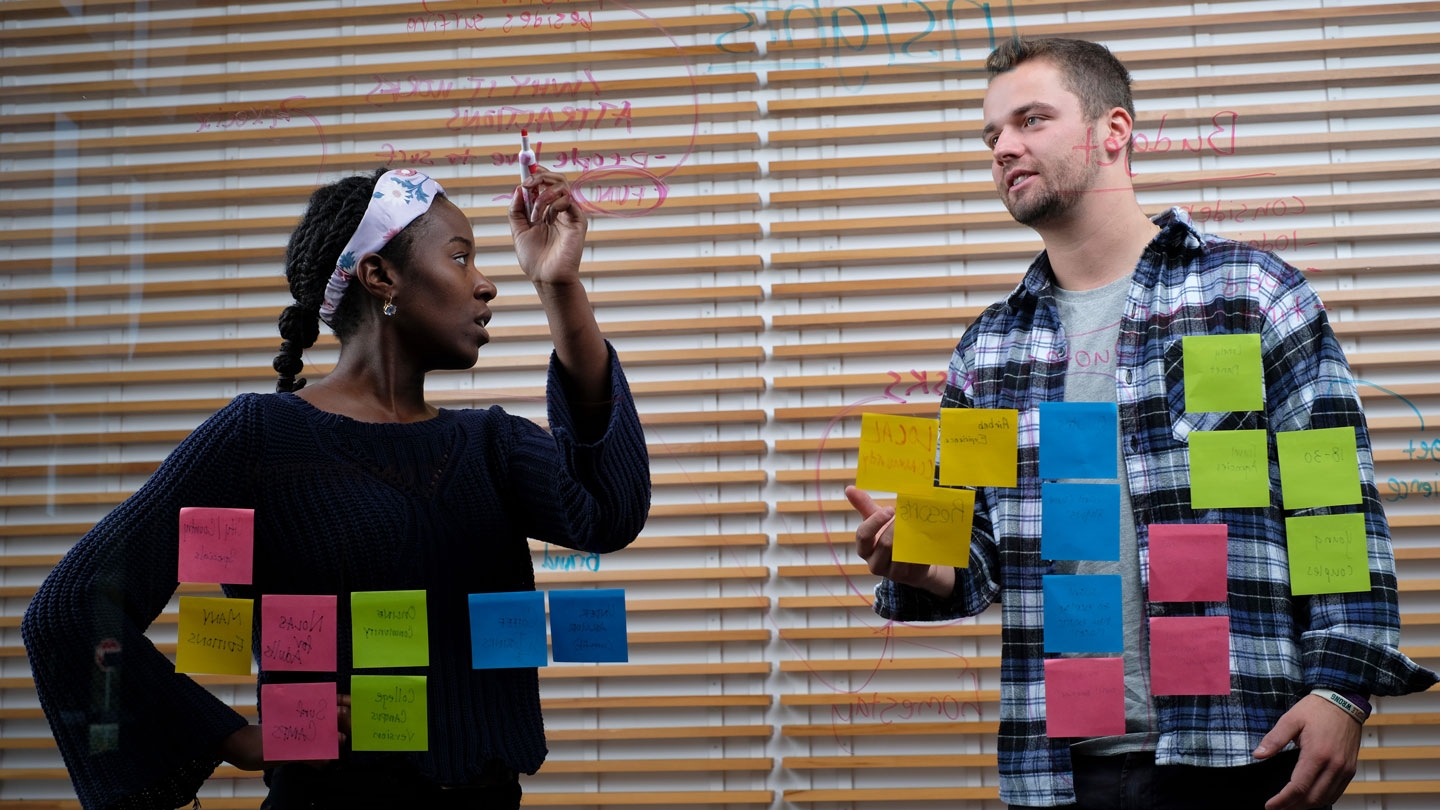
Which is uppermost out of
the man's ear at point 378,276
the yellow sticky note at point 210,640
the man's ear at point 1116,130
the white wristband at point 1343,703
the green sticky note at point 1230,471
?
the man's ear at point 1116,130

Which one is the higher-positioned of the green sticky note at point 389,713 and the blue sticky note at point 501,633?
the blue sticky note at point 501,633

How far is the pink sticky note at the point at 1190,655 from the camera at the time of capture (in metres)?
1.90

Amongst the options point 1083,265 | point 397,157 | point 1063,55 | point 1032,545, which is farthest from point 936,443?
point 397,157

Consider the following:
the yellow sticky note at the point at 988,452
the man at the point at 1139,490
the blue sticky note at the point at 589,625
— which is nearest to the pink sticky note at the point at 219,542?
the blue sticky note at the point at 589,625

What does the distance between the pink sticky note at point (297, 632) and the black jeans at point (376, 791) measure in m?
0.18

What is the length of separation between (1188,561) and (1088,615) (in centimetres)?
18

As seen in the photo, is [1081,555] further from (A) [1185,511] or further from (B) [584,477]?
(B) [584,477]

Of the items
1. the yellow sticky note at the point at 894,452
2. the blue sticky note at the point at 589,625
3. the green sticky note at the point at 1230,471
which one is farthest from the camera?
the blue sticky note at the point at 589,625

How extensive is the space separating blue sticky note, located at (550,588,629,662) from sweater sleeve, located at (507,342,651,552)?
19 cm

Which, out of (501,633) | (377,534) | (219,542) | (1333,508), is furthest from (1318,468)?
(219,542)

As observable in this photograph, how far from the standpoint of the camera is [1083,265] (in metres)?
2.13

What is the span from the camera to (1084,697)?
1.98 meters

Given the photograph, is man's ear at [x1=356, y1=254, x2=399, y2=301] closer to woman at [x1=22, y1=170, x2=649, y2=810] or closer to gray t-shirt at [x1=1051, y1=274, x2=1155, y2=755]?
woman at [x1=22, y1=170, x2=649, y2=810]

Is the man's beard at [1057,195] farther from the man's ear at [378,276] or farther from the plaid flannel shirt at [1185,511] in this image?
the man's ear at [378,276]
